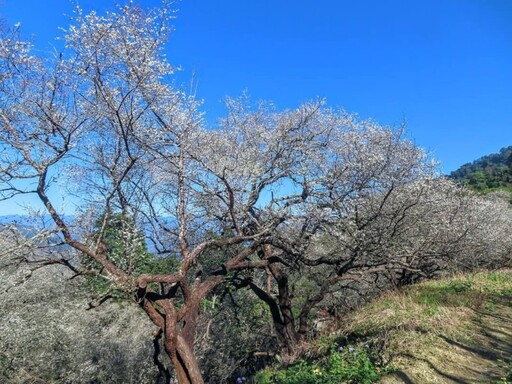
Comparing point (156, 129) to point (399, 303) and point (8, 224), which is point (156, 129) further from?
point (399, 303)

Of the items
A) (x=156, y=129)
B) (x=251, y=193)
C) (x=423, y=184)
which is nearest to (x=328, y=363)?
(x=251, y=193)

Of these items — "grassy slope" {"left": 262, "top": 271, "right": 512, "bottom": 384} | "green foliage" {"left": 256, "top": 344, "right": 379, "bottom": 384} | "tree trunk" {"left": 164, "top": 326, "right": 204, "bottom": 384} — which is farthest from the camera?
"tree trunk" {"left": 164, "top": 326, "right": 204, "bottom": 384}

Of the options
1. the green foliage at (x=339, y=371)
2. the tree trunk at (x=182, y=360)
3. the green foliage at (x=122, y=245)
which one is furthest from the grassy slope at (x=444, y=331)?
the green foliage at (x=122, y=245)

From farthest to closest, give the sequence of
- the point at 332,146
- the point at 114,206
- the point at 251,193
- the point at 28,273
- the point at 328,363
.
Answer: the point at 332,146, the point at 251,193, the point at 114,206, the point at 28,273, the point at 328,363

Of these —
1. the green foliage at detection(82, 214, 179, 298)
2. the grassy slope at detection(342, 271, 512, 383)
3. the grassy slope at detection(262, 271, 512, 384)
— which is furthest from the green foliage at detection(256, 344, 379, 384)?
the green foliage at detection(82, 214, 179, 298)

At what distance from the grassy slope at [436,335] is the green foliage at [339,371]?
0.29 ft

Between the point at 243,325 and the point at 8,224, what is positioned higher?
the point at 8,224

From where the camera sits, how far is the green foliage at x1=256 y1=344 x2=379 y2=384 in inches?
193

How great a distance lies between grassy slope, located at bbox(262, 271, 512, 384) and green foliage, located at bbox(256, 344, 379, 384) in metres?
0.09

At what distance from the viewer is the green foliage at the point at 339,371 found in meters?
4.91

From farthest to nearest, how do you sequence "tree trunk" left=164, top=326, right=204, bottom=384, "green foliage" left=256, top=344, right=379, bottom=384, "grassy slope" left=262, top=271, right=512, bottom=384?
"tree trunk" left=164, top=326, right=204, bottom=384 < "grassy slope" left=262, top=271, right=512, bottom=384 < "green foliage" left=256, top=344, right=379, bottom=384

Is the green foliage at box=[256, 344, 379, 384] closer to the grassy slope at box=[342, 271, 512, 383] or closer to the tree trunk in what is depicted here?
the grassy slope at box=[342, 271, 512, 383]

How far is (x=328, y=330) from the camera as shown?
29.1ft

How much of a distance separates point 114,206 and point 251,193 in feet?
8.53
